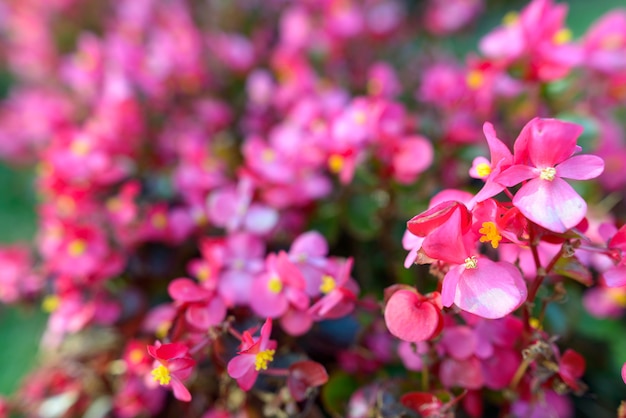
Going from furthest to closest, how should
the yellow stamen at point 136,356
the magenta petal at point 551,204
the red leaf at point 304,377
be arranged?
the yellow stamen at point 136,356
the red leaf at point 304,377
the magenta petal at point 551,204

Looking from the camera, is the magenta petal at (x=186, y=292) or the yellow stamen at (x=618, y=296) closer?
the magenta petal at (x=186, y=292)

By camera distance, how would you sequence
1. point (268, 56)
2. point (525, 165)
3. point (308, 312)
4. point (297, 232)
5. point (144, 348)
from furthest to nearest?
point (268, 56) < point (297, 232) < point (144, 348) < point (308, 312) < point (525, 165)

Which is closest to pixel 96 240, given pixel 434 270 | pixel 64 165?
pixel 64 165

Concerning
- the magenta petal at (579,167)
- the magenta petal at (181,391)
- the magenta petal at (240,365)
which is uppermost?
the magenta petal at (579,167)

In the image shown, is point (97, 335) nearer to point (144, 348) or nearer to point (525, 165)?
point (144, 348)

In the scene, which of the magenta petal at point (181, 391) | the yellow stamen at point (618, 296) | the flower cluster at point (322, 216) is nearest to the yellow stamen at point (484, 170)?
the flower cluster at point (322, 216)

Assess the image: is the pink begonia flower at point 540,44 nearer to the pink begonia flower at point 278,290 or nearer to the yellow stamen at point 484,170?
the yellow stamen at point 484,170
